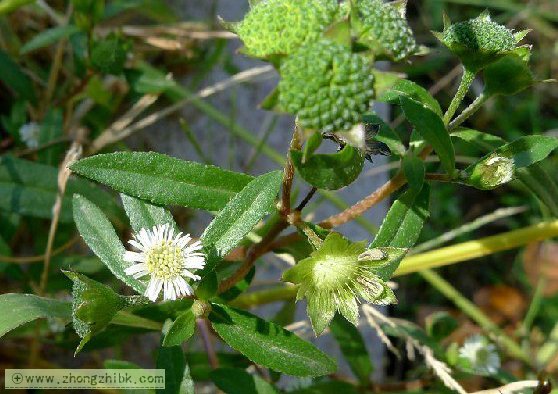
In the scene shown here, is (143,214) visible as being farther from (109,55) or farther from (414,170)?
(109,55)

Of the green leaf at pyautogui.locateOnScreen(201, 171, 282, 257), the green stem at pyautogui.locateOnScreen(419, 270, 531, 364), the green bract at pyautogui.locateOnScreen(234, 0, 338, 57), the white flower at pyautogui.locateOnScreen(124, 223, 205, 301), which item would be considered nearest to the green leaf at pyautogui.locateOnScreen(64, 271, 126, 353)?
the white flower at pyautogui.locateOnScreen(124, 223, 205, 301)

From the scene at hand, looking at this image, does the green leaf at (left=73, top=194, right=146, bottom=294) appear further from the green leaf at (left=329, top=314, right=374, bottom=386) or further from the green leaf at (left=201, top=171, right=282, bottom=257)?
the green leaf at (left=329, top=314, right=374, bottom=386)

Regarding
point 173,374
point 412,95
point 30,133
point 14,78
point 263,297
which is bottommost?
point 173,374

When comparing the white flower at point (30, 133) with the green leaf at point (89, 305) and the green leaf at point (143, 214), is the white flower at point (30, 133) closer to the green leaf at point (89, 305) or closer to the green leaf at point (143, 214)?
the green leaf at point (143, 214)

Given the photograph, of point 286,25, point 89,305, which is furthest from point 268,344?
point 286,25

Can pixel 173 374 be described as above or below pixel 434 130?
below

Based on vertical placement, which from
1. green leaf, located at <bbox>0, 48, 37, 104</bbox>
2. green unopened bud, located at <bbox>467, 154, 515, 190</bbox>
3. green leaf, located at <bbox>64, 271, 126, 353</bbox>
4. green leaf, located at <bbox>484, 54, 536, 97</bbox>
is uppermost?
green leaf, located at <bbox>0, 48, 37, 104</bbox>

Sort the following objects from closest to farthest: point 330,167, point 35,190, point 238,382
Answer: point 330,167, point 238,382, point 35,190
